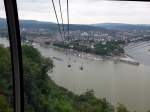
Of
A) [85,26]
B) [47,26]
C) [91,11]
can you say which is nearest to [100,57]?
[85,26]

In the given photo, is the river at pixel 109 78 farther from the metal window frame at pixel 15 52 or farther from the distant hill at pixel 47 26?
the metal window frame at pixel 15 52

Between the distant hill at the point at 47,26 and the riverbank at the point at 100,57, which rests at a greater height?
the distant hill at the point at 47,26

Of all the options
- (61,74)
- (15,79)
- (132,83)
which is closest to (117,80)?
(132,83)

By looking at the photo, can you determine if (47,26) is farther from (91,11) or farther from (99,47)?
(99,47)

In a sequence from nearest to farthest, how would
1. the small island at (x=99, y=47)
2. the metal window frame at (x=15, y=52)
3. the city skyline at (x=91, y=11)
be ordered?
the metal window frame at (x=15, y=52)
the city skyline at (x=91, y=11)
the small island at (x=99, y=47)

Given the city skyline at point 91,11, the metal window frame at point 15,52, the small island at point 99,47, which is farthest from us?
the small island at point 99,47

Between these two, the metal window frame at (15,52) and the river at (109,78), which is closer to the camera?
the metal window frame at (15,52)

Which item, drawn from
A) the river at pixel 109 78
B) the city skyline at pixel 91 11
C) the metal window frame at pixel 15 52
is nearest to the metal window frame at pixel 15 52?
the metal window frame at pixel 15 52

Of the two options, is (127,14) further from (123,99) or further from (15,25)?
(15,25)
